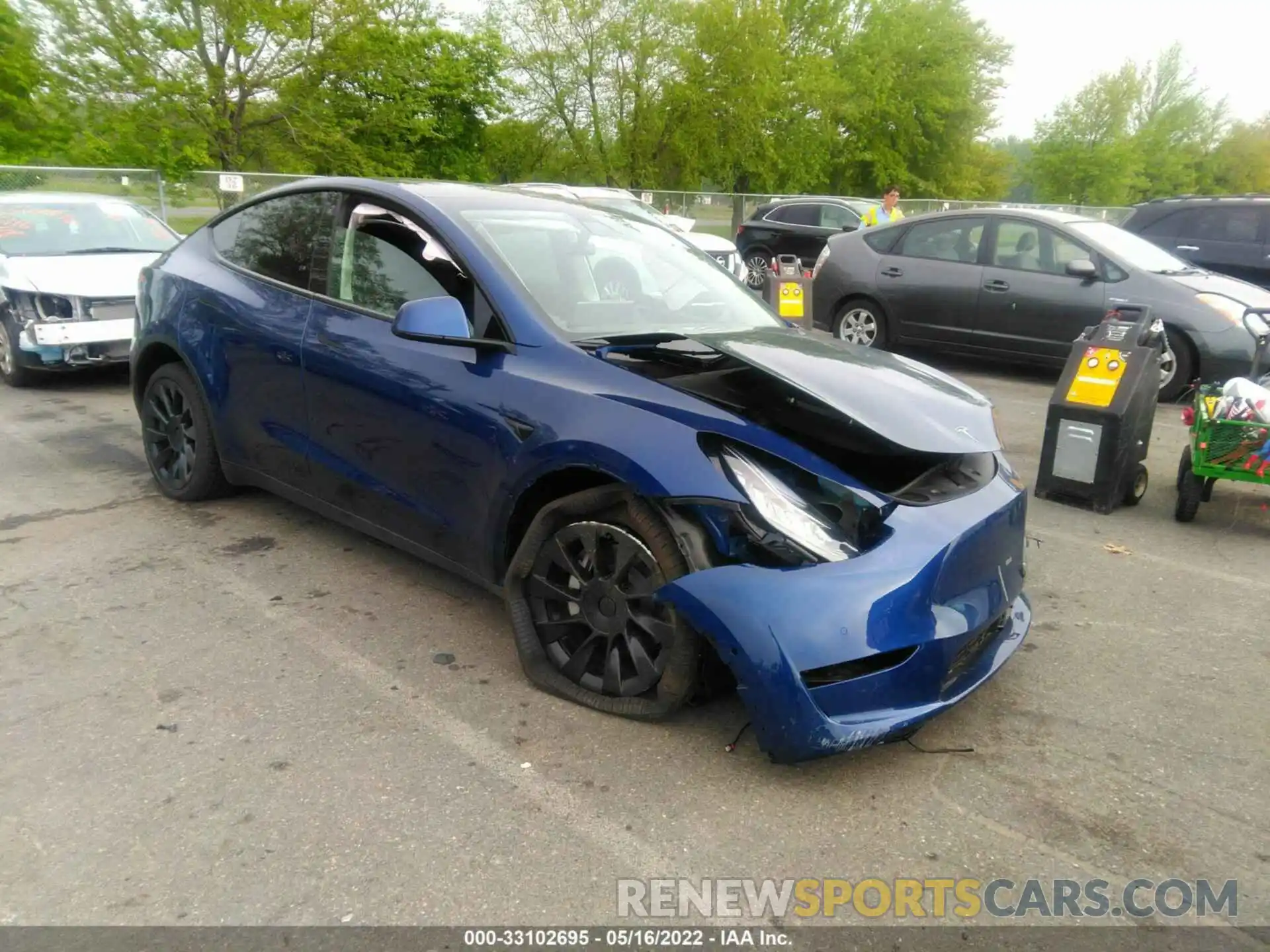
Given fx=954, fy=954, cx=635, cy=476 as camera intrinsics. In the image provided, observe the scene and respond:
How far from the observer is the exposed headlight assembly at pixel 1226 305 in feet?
26.1

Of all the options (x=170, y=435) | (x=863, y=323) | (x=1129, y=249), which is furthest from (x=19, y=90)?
(x=1129, y=249)

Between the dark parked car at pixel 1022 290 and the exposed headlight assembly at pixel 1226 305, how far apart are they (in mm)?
11

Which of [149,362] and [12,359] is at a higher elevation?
[149,362]

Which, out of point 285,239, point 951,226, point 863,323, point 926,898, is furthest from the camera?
point 863,323

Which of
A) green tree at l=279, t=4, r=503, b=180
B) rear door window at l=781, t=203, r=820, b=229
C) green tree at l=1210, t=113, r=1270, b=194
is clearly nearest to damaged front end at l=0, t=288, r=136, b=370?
rear door window at l=781, t=203, r=820, b=229

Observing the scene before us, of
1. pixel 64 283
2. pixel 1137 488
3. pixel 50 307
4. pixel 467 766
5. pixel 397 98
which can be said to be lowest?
pixel 467 766

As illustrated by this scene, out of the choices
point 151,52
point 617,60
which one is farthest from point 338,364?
point 617,60

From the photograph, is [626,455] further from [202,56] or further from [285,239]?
[202,56]

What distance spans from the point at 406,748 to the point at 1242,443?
447 centimetres

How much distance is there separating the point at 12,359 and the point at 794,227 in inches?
556

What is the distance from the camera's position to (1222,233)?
37.8 ft

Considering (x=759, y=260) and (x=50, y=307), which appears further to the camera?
(x=759, y=260)

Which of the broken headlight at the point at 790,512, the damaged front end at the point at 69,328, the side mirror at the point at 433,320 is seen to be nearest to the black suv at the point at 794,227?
the damaged front end at the point at 69,328

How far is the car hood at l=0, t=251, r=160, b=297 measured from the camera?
750cm
